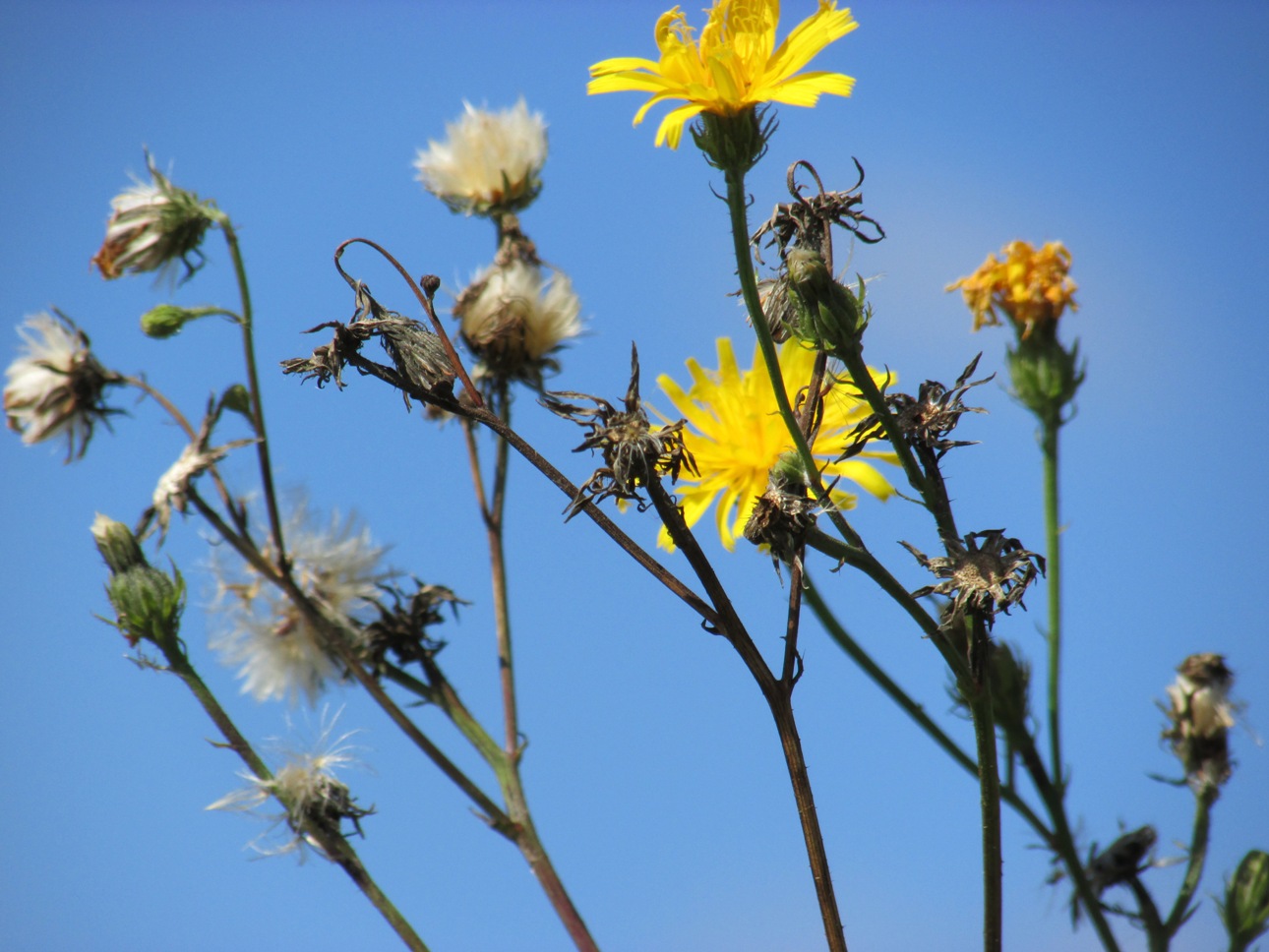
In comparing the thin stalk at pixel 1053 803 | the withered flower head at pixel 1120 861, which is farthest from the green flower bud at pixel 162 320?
the withered flower head at pixel 1120 861

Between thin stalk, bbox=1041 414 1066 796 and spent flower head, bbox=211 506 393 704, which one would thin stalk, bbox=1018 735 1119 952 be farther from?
spent flower head, bbox=211 506 393 704

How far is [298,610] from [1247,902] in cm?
134

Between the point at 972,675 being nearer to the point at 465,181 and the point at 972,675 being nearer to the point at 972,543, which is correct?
the point at 972,543

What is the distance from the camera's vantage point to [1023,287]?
1881 mm

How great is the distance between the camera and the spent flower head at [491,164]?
1.94 m

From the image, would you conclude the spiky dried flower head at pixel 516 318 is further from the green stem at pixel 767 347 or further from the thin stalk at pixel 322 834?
the green stem at pixel 767 347

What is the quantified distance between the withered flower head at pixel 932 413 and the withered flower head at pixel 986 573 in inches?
3.5

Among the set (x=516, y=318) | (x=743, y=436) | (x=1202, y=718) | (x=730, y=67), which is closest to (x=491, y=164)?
(x=516, y=318)

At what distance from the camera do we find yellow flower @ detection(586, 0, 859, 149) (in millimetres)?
968

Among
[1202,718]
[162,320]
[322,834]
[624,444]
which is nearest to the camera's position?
[624,444]

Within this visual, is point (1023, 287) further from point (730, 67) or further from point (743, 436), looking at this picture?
point (730, 67)

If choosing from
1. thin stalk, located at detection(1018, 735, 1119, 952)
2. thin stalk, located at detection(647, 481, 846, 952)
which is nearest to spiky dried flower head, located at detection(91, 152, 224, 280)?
thin stalk, located at detection(647, 481, 846, 952)

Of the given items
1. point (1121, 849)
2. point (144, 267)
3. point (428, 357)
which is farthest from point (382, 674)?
point (1121, 849)

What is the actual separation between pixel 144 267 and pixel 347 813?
33.1 inches
